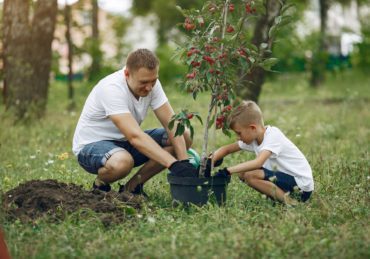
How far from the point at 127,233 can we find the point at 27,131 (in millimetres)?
6202

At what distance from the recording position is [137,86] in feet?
19.4

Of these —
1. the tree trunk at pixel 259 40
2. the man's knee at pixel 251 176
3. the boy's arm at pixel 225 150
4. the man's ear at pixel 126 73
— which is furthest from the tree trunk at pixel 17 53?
the man's knee at pixel 251 176

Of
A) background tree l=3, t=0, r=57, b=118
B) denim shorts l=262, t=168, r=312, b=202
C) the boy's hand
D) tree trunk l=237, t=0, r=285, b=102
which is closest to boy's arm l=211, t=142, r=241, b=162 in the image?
denim shorts l=262, t=168, r=312, b=202

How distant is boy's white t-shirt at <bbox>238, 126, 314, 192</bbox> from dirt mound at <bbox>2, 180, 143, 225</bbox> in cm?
114

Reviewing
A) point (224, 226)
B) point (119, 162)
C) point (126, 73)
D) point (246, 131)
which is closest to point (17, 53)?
point (126, 73)

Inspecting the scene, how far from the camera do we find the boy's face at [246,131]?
5806 millimetres

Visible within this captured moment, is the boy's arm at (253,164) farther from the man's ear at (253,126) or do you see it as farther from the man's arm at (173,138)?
the man's arm at (173,138)

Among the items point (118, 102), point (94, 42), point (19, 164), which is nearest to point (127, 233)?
point (118, 102)

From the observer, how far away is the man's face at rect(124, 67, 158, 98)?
19.1 feet

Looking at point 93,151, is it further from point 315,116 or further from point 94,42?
point 94,42

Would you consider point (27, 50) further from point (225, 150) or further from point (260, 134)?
point (260, 134)

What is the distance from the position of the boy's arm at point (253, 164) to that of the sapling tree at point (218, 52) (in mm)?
275

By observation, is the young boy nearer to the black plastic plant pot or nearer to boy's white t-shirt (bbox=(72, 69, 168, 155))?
the black plastic plant pot

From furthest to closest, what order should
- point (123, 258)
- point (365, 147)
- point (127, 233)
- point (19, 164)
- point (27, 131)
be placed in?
point (27, 131) → point (365, 147) → point (19, 164) → point (127, 233) → point (123, 258)
